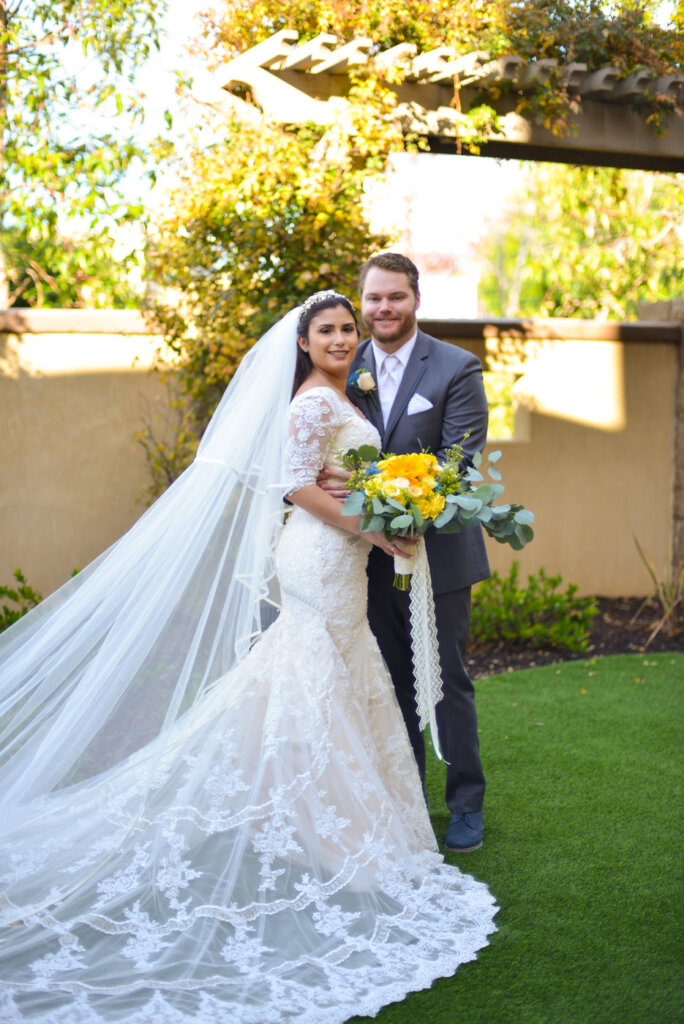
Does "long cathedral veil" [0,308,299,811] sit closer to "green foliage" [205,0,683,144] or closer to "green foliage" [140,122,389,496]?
"green foliage" [140,122,389,496]

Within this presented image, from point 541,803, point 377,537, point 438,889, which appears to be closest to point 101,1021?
point 438,889

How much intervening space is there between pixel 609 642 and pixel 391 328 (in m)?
3.70

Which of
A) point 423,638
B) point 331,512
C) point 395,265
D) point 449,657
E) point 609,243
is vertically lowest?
point 449,657

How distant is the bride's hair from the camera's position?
10.4ft

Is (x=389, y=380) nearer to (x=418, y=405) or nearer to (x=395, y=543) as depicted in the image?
(x=418, y=405)

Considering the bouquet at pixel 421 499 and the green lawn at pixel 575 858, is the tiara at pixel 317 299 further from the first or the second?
the green lawn at pixel 575 858

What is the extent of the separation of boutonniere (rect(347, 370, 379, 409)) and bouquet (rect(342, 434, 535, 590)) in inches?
16.1

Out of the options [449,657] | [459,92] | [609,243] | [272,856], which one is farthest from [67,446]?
[609,243]

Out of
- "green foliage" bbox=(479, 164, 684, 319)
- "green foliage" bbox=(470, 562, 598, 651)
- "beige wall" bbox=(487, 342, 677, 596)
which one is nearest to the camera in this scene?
"green foliage" bbox=(470, 562, 598, 651)

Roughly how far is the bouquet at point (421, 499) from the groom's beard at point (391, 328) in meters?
0.61

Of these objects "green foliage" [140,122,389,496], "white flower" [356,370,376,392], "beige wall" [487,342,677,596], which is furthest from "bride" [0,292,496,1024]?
"beige wall" [487,342,677,596]

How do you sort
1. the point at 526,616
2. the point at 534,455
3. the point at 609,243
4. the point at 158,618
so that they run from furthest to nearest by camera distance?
the point at 609,243, the point at 534,455, the point at 526,616, the point at 158,618

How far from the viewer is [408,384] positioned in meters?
3.45

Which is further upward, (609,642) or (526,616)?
(526,616)
